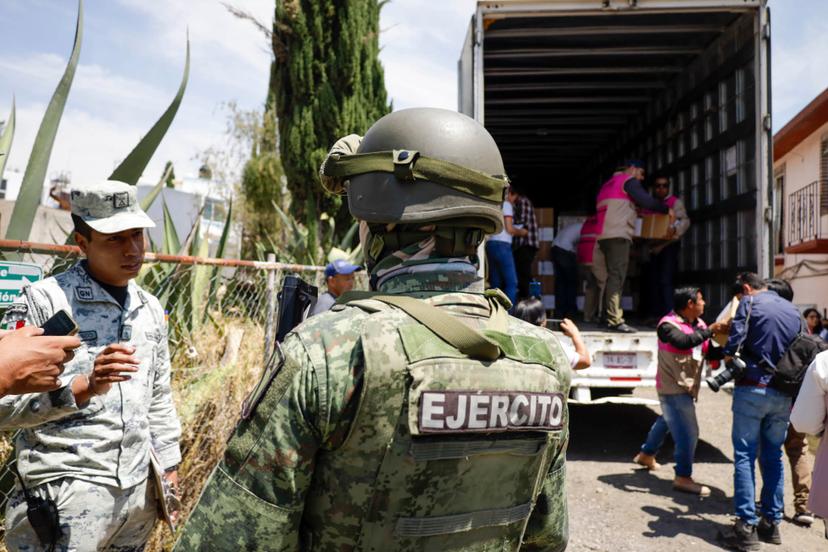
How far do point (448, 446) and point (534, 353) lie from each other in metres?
0.28

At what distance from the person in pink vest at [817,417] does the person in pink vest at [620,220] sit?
3.27 meters

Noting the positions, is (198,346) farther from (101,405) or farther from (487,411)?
(487,411)

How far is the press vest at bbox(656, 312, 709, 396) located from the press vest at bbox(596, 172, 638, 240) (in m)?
1.93

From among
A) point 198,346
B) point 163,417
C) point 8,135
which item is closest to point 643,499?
point 198,346

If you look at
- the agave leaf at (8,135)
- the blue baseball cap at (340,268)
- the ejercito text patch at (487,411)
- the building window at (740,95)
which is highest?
the building window at (740,95)

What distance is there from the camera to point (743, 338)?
4344 mm

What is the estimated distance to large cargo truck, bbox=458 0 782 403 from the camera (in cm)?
578

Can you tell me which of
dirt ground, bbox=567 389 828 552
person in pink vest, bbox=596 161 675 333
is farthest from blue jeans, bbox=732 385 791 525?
person in pink vest, bbox=596 161 675 333

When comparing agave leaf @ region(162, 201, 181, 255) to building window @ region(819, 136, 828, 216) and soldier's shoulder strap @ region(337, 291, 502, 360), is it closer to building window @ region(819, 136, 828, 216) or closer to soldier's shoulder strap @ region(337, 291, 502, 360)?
soldier's shoulder strap @ region(337, 291, 502, 360)

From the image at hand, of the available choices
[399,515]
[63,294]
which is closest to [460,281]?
[399,515]

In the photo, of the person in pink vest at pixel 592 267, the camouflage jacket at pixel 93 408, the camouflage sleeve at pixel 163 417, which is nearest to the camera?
the camouflage jacket at pixel 93 408

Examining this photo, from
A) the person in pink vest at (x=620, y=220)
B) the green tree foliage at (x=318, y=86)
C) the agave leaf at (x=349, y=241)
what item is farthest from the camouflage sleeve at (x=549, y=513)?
the green tree foliage at (x=318, y=86)

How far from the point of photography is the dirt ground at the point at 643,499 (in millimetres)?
4098

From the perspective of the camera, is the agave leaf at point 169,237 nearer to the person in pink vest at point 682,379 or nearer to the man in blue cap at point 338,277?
the man in blue cap at point 338,277
